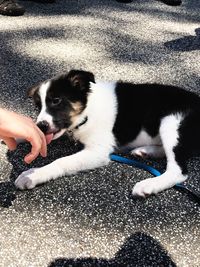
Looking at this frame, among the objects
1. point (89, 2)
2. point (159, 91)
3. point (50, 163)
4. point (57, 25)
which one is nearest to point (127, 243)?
point (50, 163)

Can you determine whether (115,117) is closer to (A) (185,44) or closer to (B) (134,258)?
(B) (134,258)

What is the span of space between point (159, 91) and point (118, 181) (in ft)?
2.43

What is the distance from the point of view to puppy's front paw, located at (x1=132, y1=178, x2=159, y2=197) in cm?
253

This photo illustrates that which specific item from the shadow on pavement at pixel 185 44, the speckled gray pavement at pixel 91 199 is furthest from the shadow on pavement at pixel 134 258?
the shadow on pavement at pixel 185 44

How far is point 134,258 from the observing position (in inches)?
83.9

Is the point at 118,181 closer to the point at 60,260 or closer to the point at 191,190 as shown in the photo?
the point at 191,190

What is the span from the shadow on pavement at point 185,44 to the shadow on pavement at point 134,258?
9.63 feet

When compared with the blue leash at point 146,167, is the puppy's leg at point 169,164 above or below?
above

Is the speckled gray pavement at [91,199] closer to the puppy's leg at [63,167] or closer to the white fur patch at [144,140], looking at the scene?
the puppy's leg at [63,167]

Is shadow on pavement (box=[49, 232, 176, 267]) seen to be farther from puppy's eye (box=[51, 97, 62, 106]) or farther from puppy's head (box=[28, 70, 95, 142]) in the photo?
puppy's eye (box=[51, 97, 62, 106])

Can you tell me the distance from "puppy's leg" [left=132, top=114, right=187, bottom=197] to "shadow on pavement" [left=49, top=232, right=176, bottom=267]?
0.36 meters

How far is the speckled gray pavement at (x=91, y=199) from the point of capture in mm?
2158

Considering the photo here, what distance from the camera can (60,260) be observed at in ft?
6.88

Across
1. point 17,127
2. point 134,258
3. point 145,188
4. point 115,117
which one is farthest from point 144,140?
point 17,127
